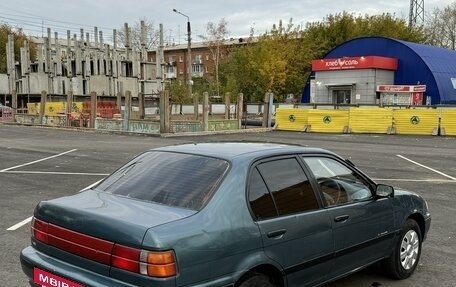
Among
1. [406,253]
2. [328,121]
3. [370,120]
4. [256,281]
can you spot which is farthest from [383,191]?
[328,121]

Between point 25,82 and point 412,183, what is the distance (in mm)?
45841

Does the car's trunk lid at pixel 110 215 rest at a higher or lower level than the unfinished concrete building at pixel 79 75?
lower

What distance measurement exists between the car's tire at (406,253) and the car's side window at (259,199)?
192 cm

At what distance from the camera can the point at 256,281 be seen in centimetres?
331

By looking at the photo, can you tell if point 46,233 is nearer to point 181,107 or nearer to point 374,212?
point 374,212

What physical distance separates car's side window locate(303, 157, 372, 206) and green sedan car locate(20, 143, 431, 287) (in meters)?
0.01

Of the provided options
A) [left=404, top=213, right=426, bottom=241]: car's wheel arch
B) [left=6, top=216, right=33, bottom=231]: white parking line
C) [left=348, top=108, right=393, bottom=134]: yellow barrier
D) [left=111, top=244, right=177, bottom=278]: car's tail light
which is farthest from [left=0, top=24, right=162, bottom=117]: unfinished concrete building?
[left=111, top=244, right=177, bottom=278]: car's tail light

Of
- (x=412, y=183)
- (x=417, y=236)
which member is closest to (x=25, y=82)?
(x=412, y=183)

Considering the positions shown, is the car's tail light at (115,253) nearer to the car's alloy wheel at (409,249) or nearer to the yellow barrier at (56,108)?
the car's alloy wheel at (409,249)

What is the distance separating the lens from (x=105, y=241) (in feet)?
10.1

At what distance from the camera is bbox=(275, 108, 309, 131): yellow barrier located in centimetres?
2691

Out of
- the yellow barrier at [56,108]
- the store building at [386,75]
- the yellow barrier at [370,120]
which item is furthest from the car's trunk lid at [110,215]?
the store building at [386,75]

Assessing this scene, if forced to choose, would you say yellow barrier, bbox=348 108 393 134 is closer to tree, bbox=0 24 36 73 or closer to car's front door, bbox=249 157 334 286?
car's front door, bbox=249 157 334 286

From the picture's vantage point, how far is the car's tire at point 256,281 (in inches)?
128
